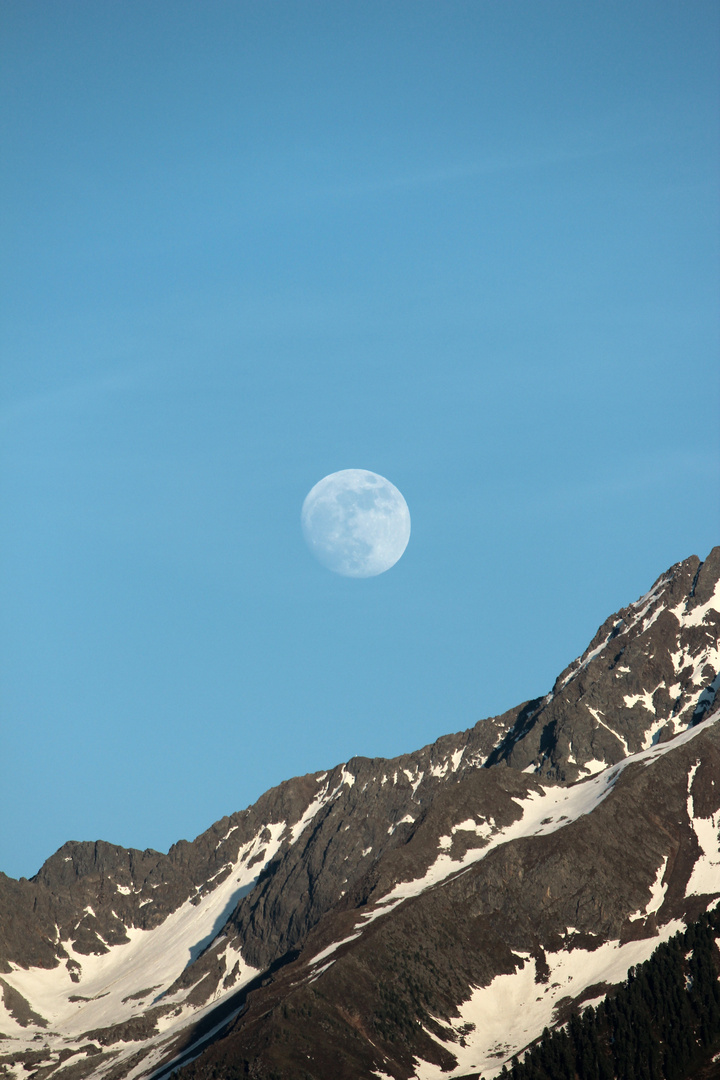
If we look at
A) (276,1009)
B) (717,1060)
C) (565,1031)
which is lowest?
(717,1060)

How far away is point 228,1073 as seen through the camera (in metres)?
191

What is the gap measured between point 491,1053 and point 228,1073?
42.5m

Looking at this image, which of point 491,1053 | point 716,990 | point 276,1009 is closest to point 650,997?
point 716,990

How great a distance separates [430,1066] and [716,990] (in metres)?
46.6

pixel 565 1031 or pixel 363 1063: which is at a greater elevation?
pixel 363 1063

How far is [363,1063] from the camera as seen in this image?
188250 mm

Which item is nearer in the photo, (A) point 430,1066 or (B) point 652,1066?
(B) point 652,1066

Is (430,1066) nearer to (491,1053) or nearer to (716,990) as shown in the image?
(491,1053)

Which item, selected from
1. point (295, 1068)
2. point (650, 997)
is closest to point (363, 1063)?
point (295, 1068)

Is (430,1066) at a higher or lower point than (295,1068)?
lower

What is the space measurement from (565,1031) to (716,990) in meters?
24.6

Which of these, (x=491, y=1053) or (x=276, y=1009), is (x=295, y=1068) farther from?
(x=491, y=1053)

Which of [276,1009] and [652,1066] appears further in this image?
[276,1009]

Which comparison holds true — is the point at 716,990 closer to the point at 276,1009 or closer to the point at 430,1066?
the point at 430,1066
